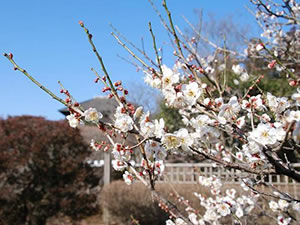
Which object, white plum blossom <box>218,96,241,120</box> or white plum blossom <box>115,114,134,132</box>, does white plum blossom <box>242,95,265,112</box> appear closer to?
white plum blossom <box>218,96,241,120</box>

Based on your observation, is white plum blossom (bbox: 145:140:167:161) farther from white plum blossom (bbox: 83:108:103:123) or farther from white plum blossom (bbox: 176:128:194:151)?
white plum blossom (bbox: 83:108:103:123)

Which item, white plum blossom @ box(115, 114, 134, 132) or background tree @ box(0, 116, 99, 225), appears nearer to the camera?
white plum blossom @ box(115, 114, 134, 132)

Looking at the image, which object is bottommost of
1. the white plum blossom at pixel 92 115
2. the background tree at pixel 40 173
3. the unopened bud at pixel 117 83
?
the background tree at pixel 40 173

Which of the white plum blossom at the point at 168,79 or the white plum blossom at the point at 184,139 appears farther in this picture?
the white plum blossom at the point at 168,79

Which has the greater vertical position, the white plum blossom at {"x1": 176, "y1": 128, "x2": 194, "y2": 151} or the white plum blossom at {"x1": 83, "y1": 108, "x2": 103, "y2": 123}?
the white plum blossom at {"x1": 83, "y1": 108, "x2": 103, "y2": 123}

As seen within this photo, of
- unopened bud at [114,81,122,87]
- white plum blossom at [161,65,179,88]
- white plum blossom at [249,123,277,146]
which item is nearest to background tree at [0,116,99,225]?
unopened bud at [114,81,122,87]

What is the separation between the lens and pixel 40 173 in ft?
20.0

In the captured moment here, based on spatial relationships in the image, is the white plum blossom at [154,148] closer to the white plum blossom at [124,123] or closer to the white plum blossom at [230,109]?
the white plum blossom at [124,123]

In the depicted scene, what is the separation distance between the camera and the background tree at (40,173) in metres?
5.83

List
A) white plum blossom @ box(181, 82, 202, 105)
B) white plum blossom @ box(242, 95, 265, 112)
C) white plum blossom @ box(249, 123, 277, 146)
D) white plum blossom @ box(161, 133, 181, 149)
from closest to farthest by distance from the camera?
1. white plum blossom @ box(249, 123, 277, 146)
2. white plum blossom @ box(161, 133, 181, 149)
3. white plum blossom @ box(181, 82, 202, 105)
4. white plum blossom @ box(242, 95, 265, 112)

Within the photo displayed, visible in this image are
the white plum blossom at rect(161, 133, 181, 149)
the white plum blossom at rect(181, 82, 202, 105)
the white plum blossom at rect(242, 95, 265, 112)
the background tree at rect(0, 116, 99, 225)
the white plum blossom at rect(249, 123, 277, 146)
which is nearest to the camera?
the white plum blossom at rect(249, 123, 277, 146)

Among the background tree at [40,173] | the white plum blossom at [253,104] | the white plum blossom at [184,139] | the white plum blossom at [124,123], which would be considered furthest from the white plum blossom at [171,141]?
the background tree at [40,173]

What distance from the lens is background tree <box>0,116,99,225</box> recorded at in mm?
5832

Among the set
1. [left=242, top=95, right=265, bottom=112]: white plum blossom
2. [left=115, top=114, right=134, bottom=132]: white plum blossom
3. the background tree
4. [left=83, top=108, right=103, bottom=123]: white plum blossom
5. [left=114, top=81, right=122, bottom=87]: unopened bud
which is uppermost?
[left=114, top=81, right=122, bottom=87]: unopened bud
